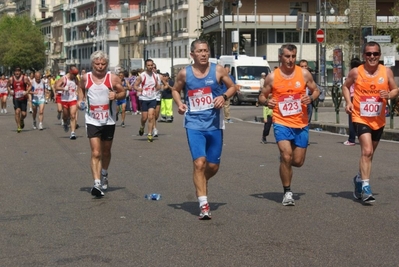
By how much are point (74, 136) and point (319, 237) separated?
14107 mm

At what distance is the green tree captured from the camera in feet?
422

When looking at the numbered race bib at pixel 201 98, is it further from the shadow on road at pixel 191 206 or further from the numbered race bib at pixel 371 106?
the numbered race bib at pixel 371 106

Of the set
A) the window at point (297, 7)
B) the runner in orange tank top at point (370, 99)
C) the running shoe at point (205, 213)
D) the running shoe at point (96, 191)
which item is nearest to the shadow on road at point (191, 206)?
the running shoe at point (205, 213)

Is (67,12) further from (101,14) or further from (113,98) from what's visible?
(113,98)

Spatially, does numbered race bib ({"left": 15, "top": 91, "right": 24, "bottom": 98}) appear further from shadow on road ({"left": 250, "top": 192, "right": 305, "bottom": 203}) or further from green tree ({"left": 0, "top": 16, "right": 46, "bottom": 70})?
green tree ({"left": 0, "top": 16, "right": 46, "bottom": 70})

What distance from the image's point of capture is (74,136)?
21.8 metres

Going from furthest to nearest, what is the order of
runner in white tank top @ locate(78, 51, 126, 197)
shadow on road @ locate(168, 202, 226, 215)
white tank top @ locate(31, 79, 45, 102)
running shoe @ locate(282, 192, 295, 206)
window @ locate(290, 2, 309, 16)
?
window @ locate(290, 2, 309, 16), white tank top @ locate(31, 79, 45, 102), runner in white tank top @ locate(78, 51, 126, 197), running shoe @ locate(282, 192, 295, 206), shadow on road @ locate(168, 202, 226, 215)

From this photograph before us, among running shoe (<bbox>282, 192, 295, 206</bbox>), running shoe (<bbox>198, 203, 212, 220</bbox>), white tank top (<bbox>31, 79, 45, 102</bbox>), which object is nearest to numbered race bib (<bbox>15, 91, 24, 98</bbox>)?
white tank top (<bbox>31, 79, 45, 102</bbox>)

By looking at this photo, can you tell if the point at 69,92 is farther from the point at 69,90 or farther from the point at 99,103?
the point at 99,103

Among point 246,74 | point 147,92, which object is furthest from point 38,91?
point 246,74

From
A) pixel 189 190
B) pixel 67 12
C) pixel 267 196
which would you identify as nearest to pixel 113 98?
pixel 189 190

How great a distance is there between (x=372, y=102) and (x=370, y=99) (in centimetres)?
4

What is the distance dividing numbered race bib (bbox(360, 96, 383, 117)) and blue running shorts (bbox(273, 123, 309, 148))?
2.41ft

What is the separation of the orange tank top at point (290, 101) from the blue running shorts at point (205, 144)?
1023 mm
